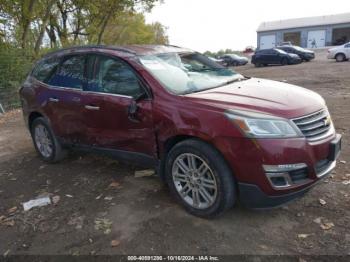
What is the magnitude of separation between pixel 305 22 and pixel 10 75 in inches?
2038

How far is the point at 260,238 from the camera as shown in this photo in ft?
10.6

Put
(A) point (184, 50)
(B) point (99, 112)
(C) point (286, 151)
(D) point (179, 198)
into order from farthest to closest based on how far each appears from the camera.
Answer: (A) point (184, 50) → (B) point (99, 112) → (D) point (179, 198) → (C) point (286, 151)

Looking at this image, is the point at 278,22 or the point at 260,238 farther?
the point at 278,22

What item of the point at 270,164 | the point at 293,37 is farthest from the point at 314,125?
the point at 293,37

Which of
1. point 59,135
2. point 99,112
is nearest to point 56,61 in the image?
point 59,135

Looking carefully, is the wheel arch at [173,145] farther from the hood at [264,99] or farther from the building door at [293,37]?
the building door at [293,37]

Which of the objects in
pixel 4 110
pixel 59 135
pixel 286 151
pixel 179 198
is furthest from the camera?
pixel 4 110

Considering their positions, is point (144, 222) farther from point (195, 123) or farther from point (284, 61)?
point (284, 61)

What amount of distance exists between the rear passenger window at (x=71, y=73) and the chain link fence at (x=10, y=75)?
7.59 metres

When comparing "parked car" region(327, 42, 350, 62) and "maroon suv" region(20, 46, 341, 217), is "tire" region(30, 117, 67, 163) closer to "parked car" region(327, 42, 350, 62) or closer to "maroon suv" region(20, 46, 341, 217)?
"maroon suv" region(20, 46, 341, 217)

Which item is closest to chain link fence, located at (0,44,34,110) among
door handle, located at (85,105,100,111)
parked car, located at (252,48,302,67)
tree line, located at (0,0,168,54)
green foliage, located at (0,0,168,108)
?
green foliage, located at (0,0,168,108)

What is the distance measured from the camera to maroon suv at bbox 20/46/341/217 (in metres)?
3.17

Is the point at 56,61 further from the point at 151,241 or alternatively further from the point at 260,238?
the point at 260,238

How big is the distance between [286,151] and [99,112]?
2318 mm
